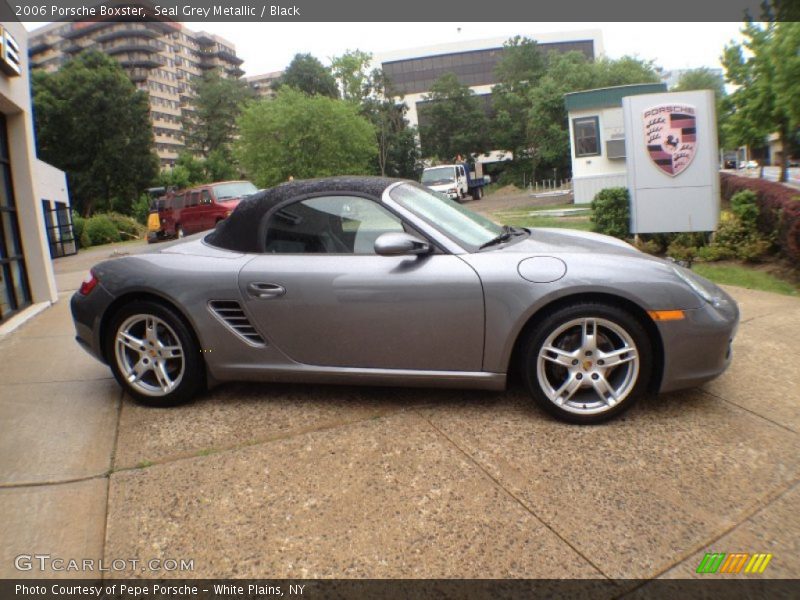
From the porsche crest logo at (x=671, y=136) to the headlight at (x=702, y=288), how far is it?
7058 mm

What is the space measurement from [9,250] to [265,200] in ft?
18.5

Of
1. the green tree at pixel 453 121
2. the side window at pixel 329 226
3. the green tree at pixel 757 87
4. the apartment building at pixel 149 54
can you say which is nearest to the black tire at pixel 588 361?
the side window at pixel 329 226

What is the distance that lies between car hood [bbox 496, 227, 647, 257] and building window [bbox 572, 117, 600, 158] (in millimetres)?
20954

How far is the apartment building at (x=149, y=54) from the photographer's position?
333ft

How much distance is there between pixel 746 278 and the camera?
7.85 meters

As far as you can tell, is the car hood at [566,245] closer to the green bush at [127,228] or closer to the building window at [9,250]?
the building window at [9,250]

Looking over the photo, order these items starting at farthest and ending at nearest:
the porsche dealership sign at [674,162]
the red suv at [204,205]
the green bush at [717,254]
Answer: the red suv at [204,205] → the porsche dealership sign at [674,162] → the green bush at [717,254]

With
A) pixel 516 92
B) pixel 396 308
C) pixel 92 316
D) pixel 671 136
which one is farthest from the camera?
pixel 516 92

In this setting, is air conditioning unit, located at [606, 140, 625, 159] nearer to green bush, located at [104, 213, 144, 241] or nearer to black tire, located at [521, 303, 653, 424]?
black tire, located at [521, 303, 653, 424]

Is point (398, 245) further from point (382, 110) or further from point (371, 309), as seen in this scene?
point (382, 110)

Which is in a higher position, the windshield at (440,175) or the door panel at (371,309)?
the windshield at (440,175)

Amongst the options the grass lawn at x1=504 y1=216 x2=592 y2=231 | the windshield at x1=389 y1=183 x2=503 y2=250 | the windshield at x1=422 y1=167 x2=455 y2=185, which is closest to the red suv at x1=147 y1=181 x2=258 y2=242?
the grass lawn at x1=504 y1=216 x2=592 y2=231

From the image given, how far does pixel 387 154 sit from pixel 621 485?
60.3 meters

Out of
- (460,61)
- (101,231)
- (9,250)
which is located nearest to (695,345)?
(9,250)
